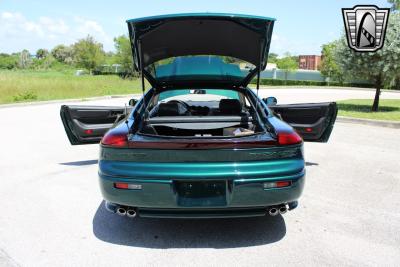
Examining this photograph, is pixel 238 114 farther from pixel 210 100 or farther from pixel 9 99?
pixel 9 99

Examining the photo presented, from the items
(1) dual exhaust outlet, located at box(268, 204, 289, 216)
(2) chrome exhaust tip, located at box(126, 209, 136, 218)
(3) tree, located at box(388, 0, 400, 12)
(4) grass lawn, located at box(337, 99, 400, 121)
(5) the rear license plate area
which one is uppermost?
(3) tree, located at box(388, 0, 400, 12)

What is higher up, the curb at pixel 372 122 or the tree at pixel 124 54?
the tree at pixel 124 54

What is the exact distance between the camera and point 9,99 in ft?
61.3

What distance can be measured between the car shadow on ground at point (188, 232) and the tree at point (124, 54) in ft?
145

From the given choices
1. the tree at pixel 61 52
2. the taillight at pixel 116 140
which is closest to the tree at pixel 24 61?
the tree at pixel 61 52

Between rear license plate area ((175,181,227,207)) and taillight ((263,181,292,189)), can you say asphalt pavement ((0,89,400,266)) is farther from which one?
taillight ((263,181,292,189))

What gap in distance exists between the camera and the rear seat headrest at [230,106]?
444 centimetres

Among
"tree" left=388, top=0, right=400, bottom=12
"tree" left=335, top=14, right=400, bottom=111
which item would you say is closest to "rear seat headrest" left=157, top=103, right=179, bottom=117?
"tree" left=335, top=14, right=400, bottom=111

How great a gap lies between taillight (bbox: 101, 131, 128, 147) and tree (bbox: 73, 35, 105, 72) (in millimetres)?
67360

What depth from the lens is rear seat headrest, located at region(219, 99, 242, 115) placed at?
4438mm

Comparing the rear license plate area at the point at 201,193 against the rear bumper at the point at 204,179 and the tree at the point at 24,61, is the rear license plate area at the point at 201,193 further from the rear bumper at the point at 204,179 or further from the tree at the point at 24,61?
the tree at the point at 24,61

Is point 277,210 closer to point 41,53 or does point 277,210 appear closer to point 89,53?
point 89,53

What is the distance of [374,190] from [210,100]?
2.54m

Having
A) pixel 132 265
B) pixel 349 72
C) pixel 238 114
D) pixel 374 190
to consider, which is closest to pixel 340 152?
pixel 374 190
